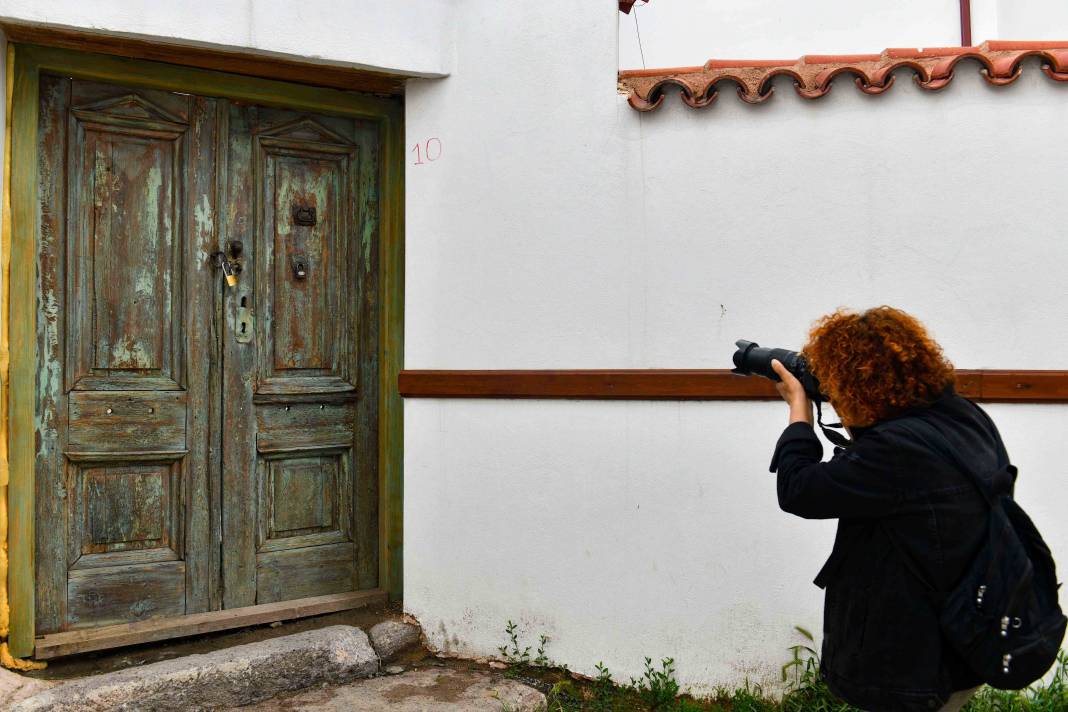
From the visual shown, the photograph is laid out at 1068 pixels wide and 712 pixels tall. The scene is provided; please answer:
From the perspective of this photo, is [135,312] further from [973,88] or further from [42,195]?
[973,88]

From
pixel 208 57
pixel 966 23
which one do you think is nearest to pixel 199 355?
pixel 208 57

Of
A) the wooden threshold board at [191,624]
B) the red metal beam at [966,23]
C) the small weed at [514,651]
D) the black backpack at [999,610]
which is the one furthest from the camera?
the red metal beam at [966,23]

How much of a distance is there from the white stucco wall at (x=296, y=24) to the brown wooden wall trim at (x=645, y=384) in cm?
136

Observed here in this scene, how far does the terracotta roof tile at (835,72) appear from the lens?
3.56 m

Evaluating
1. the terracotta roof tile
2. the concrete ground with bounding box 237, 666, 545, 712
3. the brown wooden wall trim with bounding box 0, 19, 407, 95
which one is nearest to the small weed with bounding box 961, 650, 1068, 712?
the concrete ground with bounding box 237, 666, 545, 712

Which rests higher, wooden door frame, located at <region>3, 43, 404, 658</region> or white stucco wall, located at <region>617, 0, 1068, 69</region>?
white stucco wall, located at <region>617, 0, 1068, 69</region>

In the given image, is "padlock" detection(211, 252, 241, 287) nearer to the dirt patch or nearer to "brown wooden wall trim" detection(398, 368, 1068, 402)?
"brown wooden wall trim" detection(398, 368, 1068, 402)

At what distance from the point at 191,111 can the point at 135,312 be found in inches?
34.8

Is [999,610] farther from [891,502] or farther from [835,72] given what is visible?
[835,72]

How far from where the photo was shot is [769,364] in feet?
8.23

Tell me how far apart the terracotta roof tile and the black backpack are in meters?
2.02

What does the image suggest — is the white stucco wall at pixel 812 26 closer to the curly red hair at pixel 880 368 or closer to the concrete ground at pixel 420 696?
the concrete ground at pixel 420 696

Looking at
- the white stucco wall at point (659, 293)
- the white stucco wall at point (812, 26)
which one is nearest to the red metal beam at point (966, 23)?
the white stucco wall at point (812, 26)

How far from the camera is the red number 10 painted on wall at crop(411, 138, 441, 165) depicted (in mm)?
4148
